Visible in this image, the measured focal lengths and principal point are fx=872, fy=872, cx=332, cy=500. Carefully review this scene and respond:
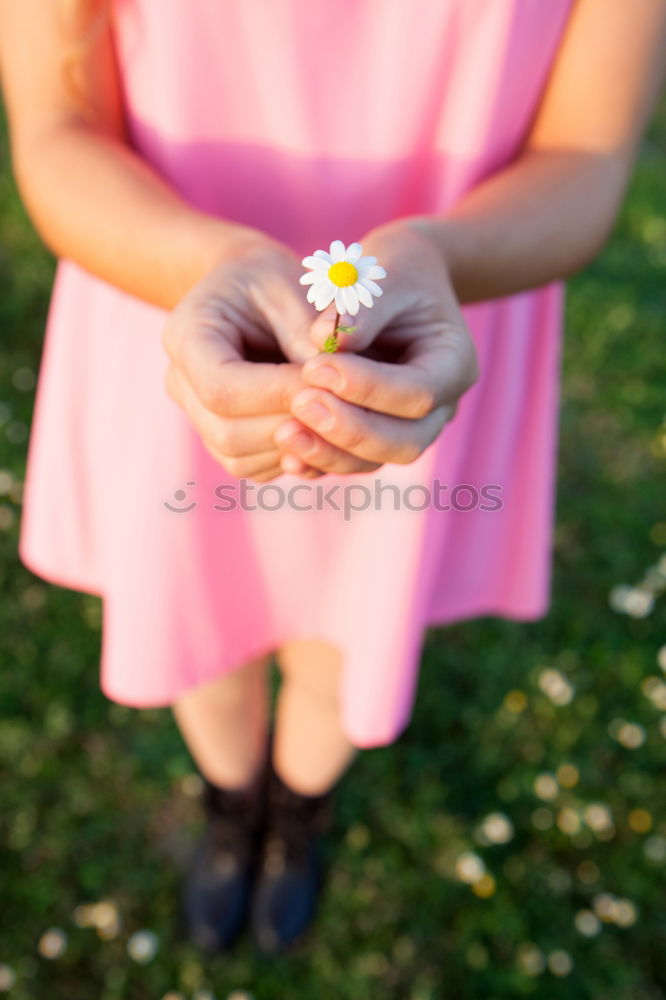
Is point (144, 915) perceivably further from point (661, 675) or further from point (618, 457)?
point (618, 457)

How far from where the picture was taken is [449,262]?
896 millimetres

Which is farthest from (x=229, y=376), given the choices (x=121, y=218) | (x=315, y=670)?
(x=315, y=670)

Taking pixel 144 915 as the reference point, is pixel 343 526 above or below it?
above

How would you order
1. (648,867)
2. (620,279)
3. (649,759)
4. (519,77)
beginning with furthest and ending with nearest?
(620,279)
(649,759)
(648,867)
(519,77)

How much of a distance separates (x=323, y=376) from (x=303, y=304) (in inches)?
4.8

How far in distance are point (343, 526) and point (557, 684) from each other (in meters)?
1.11

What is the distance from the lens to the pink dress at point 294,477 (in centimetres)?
93

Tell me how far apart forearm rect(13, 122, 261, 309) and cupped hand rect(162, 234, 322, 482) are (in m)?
0.06

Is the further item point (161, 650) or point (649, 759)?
point (649, 759)

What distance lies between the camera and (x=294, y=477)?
1.16 metres

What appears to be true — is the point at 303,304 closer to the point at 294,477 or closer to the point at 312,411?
the point at 312,411

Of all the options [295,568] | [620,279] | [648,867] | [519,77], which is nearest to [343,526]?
[295,568]

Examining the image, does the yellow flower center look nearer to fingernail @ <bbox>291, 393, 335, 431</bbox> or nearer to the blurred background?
fingernail @ <bbox>291, 393, 335, 431</bbox>

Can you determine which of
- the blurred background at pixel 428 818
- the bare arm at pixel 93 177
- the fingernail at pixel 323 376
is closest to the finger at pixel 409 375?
the fingernail at pixel 323 376
